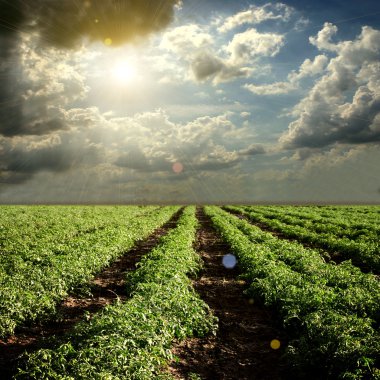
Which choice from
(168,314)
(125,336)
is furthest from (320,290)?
(125,336)

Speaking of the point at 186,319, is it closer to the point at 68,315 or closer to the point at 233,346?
the point at 233,346

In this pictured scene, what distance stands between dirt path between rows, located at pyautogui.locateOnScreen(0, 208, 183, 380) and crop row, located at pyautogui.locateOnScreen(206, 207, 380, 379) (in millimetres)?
4771

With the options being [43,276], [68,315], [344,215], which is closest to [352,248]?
[68,315]

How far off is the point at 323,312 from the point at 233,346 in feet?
7.77

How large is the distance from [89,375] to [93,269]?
31.4 feet

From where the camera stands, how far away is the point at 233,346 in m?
8.70

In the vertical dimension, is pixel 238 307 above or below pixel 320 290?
below

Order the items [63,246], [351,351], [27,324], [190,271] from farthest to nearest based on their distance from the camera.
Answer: [63,246], [190,271], [27,324], [351,351]

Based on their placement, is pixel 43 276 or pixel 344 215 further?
pixel 344 215

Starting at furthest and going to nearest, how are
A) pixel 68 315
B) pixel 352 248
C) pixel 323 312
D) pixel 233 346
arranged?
pixel 352 248
pixel 68 315
pixel 233 346
pixel 323 312

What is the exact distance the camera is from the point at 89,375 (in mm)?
5672

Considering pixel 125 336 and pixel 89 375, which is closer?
pixel 89 375

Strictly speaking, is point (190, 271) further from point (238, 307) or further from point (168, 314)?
point (168, 314)

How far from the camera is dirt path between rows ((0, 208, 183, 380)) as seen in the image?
791 cm
